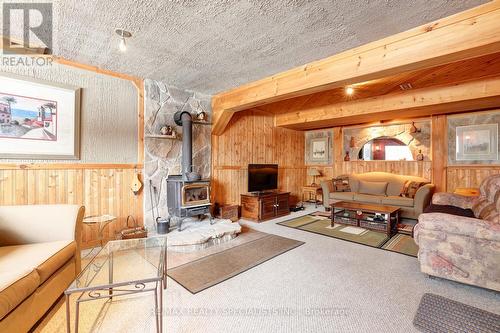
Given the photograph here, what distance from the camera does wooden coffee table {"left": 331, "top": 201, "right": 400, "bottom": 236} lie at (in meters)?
3.82

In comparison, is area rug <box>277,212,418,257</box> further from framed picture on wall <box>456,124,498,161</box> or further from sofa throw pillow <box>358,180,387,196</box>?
framed picture on wall <box>456,124,498,161</box>

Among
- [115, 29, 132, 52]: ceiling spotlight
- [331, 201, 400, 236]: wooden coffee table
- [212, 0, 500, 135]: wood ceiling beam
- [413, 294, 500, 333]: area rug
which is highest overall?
[115, 29, 132, 52]: ceiling spotlight

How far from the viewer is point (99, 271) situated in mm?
1873

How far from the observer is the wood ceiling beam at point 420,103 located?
3.56 meters

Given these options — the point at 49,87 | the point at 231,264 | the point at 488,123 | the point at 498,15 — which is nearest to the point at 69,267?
the point at 231,264

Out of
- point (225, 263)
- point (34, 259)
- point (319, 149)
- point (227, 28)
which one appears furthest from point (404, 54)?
point (319, 149)

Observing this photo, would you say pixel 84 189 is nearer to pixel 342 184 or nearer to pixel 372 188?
pixel 342 184

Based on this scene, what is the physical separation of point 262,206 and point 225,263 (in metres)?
2.15

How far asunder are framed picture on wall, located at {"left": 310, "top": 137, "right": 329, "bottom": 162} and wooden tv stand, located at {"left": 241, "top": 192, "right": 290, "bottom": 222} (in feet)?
7.63

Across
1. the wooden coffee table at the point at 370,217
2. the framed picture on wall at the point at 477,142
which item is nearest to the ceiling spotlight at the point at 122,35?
the wooden coffee table at the point at 370,217

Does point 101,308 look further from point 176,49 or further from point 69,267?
point 176,49

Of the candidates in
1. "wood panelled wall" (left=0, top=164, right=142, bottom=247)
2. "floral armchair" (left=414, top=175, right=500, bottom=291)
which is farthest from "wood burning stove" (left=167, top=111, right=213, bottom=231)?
"floral armchair" (left=414, top=175, right=500, bottom=291)

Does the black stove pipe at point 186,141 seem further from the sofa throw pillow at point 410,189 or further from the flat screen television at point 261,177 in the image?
the sofa throw pillow at point 410,189

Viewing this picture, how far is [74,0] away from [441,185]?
6.68 meters
